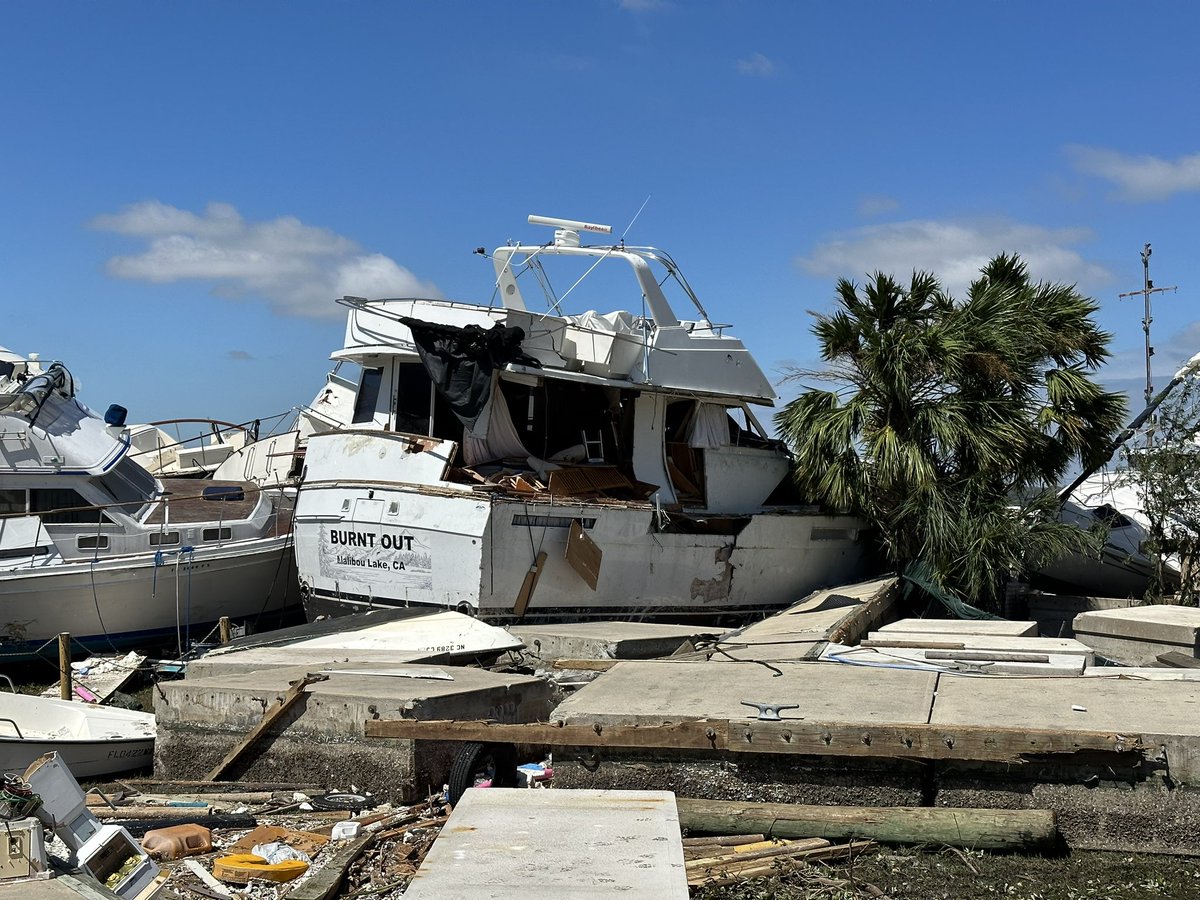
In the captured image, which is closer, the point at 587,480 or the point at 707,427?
the point at 587,480

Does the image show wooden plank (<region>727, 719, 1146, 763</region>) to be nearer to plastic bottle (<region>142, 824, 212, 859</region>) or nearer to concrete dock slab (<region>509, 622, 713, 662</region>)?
plastic bottle (<region>142, 824, 212, 859</region>)

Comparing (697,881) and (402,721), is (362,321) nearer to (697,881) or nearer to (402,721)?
(402,721)

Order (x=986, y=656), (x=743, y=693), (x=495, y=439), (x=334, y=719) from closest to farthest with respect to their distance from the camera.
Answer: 1. (x=743, y=693)
2. (x=334, y=719)
3. (x=986, y=656)
4. (x=495, y=439)

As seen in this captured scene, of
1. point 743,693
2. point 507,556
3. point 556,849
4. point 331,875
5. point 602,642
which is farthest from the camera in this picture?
point 507,556

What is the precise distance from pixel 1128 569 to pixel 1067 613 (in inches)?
88.9

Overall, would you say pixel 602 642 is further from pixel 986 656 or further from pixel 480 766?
pixel 480 766

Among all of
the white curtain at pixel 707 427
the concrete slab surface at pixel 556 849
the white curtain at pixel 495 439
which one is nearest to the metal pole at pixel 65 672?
the white curtain at pixel 495 439

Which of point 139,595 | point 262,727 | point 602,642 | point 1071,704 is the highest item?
point 1071,704

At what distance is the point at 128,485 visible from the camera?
59.8ft

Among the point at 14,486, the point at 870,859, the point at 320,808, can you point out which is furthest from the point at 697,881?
the point at 14,486

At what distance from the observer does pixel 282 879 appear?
21.2 feet

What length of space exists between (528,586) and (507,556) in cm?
53

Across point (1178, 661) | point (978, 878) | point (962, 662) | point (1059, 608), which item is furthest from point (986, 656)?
point (1059, 608)

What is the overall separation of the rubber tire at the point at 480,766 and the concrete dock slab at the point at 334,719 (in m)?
0.34
